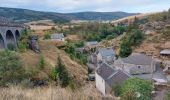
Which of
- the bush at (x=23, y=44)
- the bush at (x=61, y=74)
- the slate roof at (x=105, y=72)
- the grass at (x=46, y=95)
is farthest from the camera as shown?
the bush at (x=23, y=44)

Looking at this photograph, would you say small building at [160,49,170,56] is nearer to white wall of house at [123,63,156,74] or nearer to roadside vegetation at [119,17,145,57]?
roadside vegetation at [119,17,145,57]

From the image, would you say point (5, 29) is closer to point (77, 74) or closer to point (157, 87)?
point (77, 74)

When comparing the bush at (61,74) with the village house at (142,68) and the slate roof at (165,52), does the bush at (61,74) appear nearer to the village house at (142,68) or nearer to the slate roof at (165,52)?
the village house at (142,68)

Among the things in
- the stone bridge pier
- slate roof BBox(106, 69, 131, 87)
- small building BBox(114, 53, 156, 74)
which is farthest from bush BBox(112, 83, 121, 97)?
the stone bridge pier

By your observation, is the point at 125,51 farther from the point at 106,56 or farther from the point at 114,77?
the point at 114,77

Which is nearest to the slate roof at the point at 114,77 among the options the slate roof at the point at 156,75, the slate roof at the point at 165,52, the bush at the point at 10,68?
the slate roof at the point at 156,75

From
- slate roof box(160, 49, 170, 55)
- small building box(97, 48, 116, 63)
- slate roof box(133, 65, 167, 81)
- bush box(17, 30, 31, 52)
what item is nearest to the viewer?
slate roof box(133, 65, 167, 81)

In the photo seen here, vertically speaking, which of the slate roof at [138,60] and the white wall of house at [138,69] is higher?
the slate roof at [138,60]

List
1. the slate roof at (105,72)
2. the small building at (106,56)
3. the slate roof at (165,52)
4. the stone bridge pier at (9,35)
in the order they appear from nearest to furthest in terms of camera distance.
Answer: the slate roof at (105,72), the stone bridge pier at (9,35), the slate roof at (165,52), the small building at (106,56)
